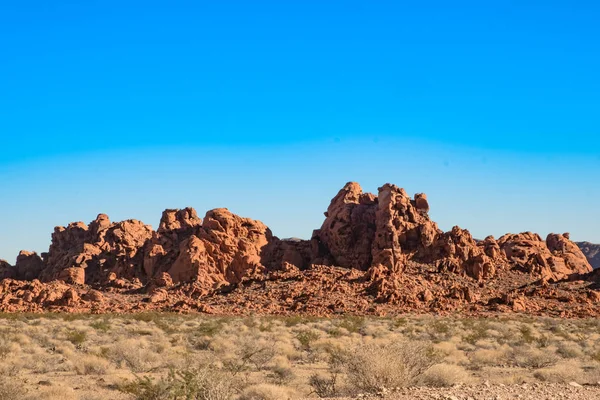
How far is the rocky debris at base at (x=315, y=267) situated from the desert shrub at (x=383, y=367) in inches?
1237

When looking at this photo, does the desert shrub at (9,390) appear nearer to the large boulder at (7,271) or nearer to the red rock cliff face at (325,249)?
the red rock cliff face at (325,249)

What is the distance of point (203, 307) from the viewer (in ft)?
156

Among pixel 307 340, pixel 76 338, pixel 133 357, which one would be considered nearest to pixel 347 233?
pixel 307 340

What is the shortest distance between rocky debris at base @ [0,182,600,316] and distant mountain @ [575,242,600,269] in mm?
80321

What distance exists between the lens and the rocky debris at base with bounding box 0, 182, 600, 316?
4922cm

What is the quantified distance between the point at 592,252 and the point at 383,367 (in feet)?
500

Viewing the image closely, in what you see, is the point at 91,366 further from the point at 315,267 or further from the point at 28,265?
the point at 28,265

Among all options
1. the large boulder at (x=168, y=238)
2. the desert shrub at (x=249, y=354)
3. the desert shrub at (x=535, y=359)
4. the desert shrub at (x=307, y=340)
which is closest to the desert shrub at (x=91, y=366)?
the desert shrub at (x=249, y=354)

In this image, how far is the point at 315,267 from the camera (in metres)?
58.7

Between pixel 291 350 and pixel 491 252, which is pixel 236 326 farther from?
pixel 491 252

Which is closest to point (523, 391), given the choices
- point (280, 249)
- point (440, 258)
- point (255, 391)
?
point (255, 391)

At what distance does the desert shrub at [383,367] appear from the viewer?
12.8 m

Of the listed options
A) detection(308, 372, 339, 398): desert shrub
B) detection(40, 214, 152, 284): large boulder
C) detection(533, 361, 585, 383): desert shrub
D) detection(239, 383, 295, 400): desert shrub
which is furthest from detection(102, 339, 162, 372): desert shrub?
detection(40, 214, 152, 284): large boulder

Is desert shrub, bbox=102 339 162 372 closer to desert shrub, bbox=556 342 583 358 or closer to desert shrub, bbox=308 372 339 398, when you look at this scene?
desert shrub, bbox=308 372 339 398
